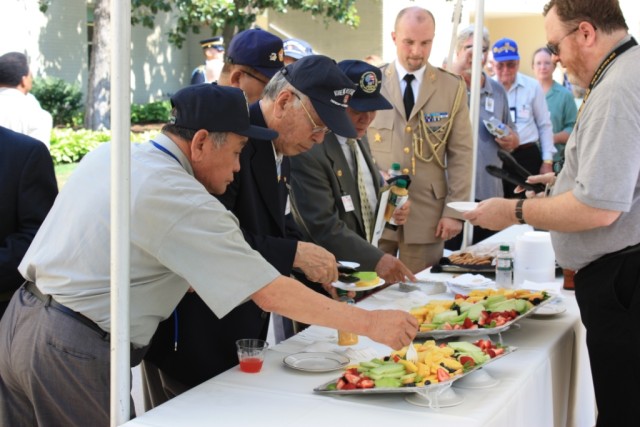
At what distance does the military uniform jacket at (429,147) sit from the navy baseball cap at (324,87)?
1517 mm

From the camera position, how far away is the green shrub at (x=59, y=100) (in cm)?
1638

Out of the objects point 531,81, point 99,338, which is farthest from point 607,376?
point 531,81

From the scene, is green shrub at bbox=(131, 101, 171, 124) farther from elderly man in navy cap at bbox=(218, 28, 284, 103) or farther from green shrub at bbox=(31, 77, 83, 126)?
elderly man in navy cap at bbox=(218, 28, 284, 103)

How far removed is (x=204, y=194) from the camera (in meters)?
1.98

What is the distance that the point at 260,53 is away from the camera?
331 centimetres

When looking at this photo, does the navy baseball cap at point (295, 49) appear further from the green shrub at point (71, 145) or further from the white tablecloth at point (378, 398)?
the green shrub at point (71, 145)

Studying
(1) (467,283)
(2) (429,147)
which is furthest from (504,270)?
(2) (429,147)

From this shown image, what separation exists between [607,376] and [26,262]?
1.71 m

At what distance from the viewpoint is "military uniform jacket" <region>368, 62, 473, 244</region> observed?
160 inches

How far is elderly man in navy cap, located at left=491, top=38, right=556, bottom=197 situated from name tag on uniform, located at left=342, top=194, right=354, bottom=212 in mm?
3099

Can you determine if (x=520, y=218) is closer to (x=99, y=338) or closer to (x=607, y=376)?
(x=607, y=376)

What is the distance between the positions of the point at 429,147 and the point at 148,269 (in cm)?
228

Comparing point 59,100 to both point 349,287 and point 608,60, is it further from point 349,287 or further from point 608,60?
point 608,60

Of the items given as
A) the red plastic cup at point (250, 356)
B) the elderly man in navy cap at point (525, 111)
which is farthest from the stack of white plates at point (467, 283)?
the elderly man in navy cap at point (525, 111)
